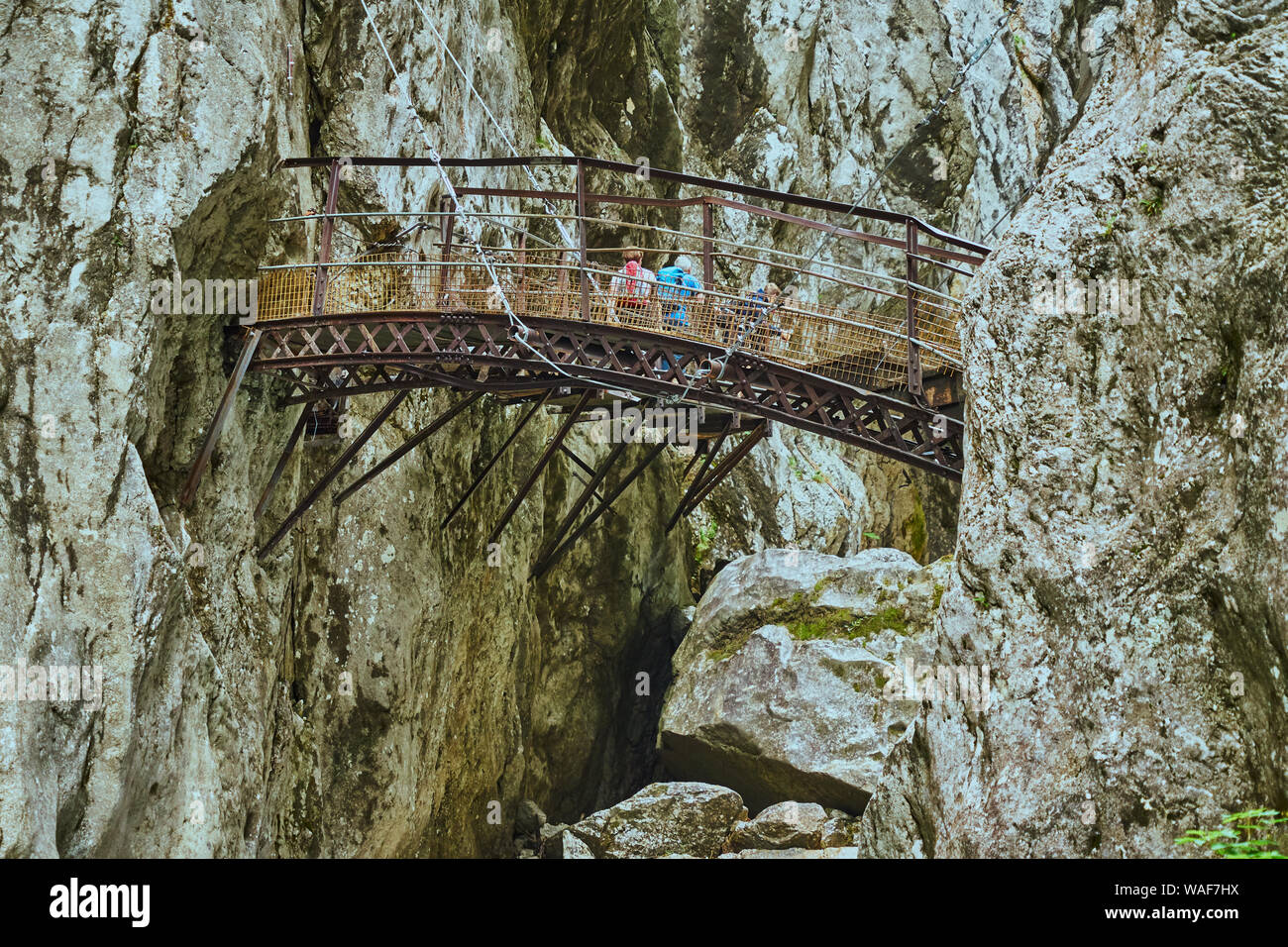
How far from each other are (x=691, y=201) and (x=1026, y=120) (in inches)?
663

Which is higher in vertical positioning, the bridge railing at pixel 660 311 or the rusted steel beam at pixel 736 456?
the bridge railing at pixel 660 311

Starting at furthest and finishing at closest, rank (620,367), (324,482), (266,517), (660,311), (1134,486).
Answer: (266,517)
(324,482)
(660,311)
(620,367)
(1134,486)

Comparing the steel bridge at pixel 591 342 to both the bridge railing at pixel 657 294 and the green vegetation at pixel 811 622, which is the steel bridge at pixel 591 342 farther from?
the green vegetation at pixel 811 622

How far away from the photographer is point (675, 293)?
43.3ft

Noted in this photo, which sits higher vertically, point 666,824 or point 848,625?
point 848,625

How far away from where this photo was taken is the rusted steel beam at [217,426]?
10992 millimetres

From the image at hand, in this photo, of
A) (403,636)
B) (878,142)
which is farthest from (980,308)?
(878,142)

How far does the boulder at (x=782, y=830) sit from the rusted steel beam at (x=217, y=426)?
22.3ft

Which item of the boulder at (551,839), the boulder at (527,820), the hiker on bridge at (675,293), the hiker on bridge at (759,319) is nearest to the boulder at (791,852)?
the boulder at (551,839)

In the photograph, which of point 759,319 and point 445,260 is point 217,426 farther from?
point 759,319

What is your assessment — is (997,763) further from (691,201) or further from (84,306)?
(84,306)

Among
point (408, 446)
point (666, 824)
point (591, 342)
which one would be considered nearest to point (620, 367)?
point (591, 342)

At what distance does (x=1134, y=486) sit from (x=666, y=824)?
8.57 metres
